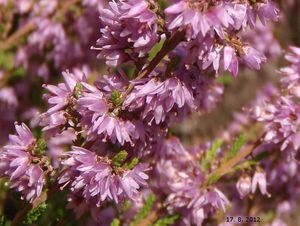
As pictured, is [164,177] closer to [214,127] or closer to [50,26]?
[50,26]

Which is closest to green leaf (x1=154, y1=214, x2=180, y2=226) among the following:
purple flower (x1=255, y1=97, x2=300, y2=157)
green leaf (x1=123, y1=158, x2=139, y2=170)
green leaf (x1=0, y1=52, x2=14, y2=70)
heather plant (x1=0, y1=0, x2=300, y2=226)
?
heather plant (x1=0, y1=0, x2=300, y2=226)

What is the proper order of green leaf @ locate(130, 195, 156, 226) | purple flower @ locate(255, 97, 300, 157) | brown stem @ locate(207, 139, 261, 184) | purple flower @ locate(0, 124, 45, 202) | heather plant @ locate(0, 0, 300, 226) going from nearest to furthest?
1. heather plant @ locate(0, 0, 300, 226)
2. purple flower @ locate(0, 124, 45, 202)
3. purple flower @ locate(255, 97, 300, 157)
4. brown stem @ locate(207, 139, 261, 184)
5. green leaf @ locate(130, 195, 156, 226)

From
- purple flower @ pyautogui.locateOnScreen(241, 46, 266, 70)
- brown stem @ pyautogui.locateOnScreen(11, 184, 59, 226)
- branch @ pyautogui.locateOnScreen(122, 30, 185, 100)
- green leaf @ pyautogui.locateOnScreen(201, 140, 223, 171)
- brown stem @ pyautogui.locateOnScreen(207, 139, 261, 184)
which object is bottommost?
green leaf @ pyautogui.locateOnScreen(201, 140, 223, 171)

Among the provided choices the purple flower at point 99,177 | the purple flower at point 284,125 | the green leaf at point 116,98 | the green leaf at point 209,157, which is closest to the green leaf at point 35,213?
the purple flower at point 99,177

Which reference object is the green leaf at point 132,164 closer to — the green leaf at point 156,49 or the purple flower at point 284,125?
the green leaf at point 156,49

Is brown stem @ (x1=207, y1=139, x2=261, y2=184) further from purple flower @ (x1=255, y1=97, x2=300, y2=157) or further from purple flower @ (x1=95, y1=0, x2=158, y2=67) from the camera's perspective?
purple flower @ (x1=95, y1=0, x2=158, y2=67)

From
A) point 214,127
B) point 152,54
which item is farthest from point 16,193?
point 214,127
